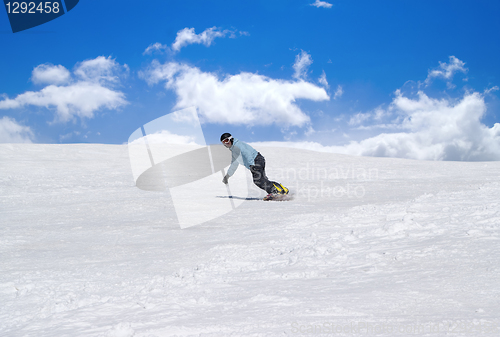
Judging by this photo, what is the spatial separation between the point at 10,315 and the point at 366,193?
852 centimetres

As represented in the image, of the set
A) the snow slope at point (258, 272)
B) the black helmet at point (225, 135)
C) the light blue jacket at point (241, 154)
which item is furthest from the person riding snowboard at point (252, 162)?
the snow slope at point (258, 272)

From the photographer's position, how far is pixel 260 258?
407 cm

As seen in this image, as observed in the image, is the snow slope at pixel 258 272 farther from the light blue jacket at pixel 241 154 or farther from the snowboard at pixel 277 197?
the light blue jacket at pixel 241 154

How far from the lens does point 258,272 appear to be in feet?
11.8

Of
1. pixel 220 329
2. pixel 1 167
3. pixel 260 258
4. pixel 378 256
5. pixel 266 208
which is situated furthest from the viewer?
pixel 1 167

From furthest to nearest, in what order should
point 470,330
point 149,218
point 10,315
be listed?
1. point 149,218
2. point 10,315
3. point 470,330

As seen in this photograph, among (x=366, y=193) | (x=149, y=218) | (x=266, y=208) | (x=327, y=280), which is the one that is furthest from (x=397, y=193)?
(x=327, y=280)

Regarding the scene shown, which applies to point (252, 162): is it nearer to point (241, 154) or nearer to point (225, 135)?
point (241, 154)

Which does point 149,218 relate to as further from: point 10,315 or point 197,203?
point 10,315

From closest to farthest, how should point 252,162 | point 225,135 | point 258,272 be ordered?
point 258,272 → point 225,135 → point 252,162

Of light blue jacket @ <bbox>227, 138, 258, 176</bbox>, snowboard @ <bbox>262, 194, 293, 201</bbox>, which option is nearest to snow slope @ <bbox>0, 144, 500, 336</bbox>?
snowboard @ <bbox>262, 194, 293, 201</bbox>

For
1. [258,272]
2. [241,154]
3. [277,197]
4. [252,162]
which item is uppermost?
[241,154]

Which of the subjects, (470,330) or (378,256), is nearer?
(470,330)

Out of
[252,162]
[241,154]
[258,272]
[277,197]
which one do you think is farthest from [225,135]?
[258,272]
